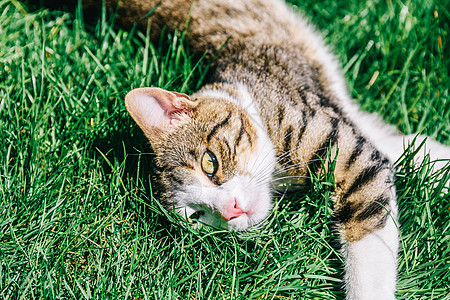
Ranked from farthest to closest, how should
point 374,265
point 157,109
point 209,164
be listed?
A: point 157,109
point 209,164
point 374,265

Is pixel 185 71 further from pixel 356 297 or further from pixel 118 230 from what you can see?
pixel 356 297

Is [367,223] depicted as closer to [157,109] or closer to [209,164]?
[209,164]

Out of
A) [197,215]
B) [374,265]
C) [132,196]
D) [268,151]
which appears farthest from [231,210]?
[374,265]

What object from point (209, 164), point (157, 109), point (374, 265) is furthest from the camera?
point (157, 109)

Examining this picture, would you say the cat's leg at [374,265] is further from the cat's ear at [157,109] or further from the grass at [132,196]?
the cat's ear at [157,109]

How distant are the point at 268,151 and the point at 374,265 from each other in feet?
2.85

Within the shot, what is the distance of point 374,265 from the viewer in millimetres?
2346

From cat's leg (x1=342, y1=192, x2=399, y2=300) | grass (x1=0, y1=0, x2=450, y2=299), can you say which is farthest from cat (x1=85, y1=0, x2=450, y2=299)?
grass (x1=0, y1=0, x2=450, y2=299)

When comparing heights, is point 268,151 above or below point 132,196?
above

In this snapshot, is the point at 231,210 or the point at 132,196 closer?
the point at 231,210

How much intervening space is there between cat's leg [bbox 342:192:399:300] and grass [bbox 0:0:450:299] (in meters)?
0.12

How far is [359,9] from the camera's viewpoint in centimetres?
404

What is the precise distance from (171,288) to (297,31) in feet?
7.87

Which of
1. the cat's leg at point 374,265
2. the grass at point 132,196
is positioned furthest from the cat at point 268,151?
the grass at point 132,196
